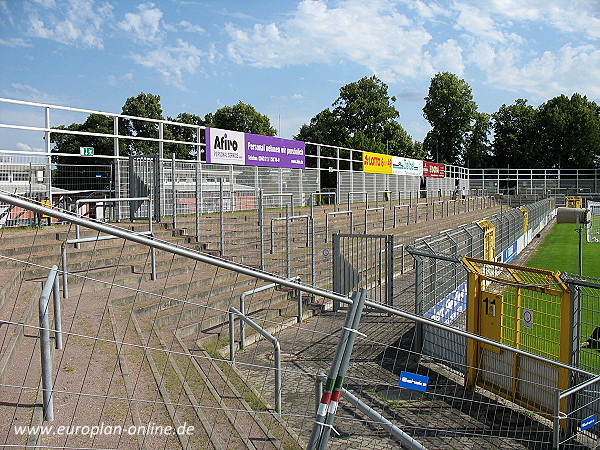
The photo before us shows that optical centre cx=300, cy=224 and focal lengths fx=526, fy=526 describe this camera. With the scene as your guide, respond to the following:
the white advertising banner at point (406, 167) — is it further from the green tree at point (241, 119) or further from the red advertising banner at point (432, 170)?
the green tree at point (241, 119)

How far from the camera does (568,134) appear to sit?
7050 cm

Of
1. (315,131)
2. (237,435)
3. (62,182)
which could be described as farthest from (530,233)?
(315,131)

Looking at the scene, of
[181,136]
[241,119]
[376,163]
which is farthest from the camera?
[241,119]

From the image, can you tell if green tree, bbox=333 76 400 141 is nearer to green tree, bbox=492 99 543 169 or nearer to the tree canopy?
the tree canopy

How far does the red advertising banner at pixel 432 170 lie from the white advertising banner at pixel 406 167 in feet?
5.80

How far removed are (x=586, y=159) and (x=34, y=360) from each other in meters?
76.5

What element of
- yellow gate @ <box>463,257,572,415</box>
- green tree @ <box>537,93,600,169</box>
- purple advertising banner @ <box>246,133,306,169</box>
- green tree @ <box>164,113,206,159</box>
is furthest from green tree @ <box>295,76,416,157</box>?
yellow gate @ <box>463,257,572,415</box>

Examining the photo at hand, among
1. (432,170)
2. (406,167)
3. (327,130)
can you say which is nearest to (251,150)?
(406,167)

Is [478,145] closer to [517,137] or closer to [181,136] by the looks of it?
[517,137]

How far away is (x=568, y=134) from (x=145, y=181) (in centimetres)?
7143

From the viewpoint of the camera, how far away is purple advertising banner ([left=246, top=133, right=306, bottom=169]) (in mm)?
16141

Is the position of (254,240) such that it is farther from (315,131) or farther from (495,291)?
(315,131)

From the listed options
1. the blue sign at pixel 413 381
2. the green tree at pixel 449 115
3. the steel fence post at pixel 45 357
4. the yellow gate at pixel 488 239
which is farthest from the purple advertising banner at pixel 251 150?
the green tree at pixel 449 115

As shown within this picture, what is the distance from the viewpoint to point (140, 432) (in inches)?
Result: 143
